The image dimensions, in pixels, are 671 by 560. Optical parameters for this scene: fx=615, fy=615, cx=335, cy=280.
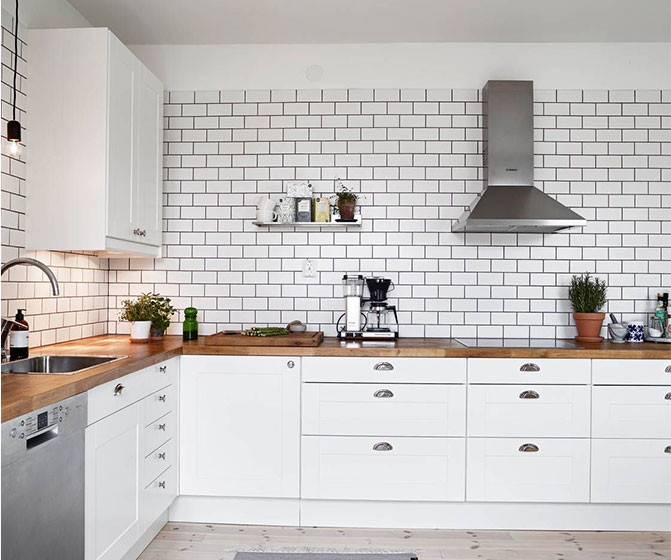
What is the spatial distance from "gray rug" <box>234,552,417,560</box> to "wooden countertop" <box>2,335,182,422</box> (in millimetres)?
1019

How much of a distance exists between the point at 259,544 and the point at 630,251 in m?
2.78

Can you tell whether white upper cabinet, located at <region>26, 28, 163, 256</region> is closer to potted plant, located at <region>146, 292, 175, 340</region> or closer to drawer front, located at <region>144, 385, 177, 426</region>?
potted plant, located at <region>146, 292, 175, 340</region>

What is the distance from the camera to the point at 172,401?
3146 millimetres

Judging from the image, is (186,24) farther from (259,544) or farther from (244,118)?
(259,544)

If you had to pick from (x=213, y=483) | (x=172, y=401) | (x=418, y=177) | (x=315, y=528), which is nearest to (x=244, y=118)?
(x=418, y=177)

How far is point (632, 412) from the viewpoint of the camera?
317cm

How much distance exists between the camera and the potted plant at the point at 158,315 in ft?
11.6

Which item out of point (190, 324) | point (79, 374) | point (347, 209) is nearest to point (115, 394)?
point (79, 374)

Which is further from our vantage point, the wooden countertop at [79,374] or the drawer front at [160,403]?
the drawer front at [160,403]

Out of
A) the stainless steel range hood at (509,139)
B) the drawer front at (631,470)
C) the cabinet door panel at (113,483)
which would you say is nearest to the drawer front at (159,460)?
the cabinet door panel at (113,483)

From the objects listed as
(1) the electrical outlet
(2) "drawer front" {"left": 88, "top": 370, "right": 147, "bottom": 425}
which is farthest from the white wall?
(2) "drawer front" {"left": 88, "top": 370, "right": 147, "bottom": 425}

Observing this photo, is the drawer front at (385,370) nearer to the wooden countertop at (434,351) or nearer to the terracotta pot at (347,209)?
the wooden countertop at (434,351)

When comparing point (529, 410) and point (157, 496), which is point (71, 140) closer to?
point (157, 496)

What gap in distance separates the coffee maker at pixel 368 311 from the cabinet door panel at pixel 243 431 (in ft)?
1.80
